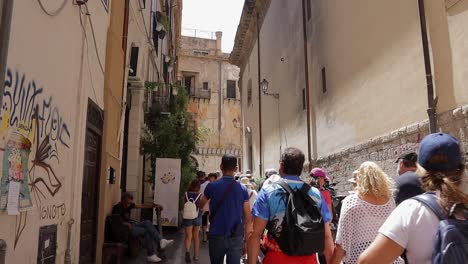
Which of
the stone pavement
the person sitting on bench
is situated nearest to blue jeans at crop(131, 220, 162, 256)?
the person sitting on bench

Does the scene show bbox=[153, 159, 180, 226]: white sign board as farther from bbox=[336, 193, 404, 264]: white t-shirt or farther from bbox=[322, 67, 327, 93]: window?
bbox=[336, 193, 404, 264]: white t-shirt

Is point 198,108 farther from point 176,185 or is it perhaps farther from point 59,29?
point 59,29

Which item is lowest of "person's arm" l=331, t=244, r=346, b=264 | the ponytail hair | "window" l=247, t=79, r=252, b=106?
"person's arm" l=331, t=244, r=346, b=264

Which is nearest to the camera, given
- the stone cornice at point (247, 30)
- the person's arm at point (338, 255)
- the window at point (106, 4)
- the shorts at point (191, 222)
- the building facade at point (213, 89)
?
the person's arm at point (338, 255)

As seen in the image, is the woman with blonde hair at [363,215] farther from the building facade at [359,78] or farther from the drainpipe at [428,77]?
the drainpipe at [428,77]

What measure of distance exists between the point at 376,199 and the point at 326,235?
507 mm

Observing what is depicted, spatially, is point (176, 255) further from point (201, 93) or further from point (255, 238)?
point (201, 93)

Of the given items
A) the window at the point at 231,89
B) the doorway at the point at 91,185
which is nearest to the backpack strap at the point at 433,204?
the doorway at the point at 91,185

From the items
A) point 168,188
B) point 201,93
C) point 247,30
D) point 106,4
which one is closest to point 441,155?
point 106,4

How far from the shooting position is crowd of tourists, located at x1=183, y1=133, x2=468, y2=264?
74.0 inches

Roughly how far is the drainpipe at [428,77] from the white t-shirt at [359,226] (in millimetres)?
4101

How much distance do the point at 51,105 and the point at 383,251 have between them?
12.2 feet

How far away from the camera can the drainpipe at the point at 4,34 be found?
3.23m

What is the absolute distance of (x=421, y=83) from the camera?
770 centimetres
